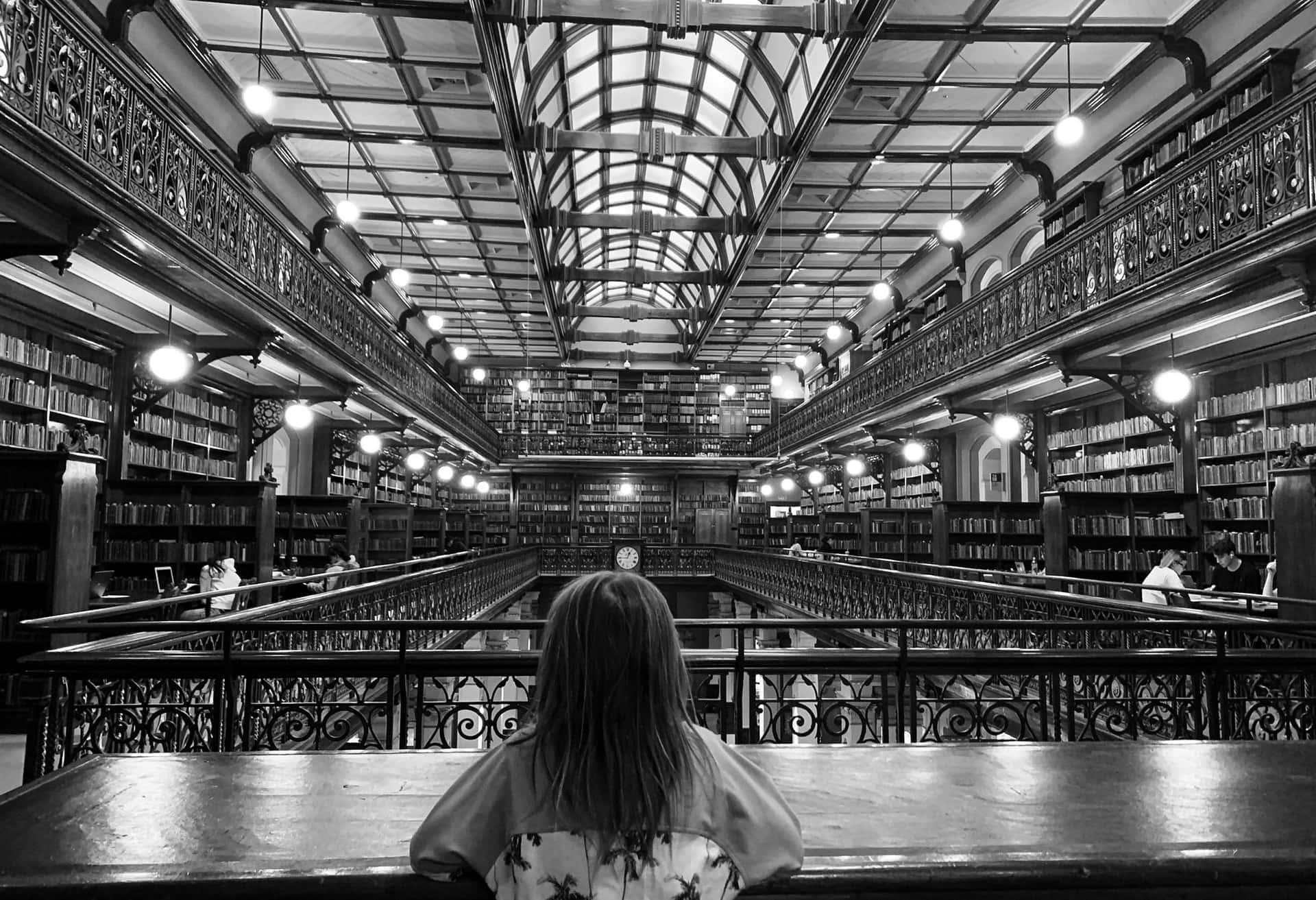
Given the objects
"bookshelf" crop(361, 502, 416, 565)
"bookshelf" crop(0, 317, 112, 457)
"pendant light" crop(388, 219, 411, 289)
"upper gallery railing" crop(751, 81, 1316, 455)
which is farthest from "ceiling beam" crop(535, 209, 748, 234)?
"bookshelf" crop(0, 317, 112, 457)

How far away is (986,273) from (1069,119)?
469 cm

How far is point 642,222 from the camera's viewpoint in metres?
11.0

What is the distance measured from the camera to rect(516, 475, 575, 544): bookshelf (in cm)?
1934

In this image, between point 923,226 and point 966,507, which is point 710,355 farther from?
point 966,507

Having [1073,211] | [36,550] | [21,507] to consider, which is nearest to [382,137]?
[21,507]

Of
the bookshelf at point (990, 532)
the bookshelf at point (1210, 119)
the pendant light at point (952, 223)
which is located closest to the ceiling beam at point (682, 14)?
the bookshelf at point (1210, 119)

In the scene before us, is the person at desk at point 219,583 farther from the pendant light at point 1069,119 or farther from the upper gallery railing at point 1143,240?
the pendant light at point 1069,119

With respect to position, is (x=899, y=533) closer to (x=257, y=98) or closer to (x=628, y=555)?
(x=628, y=555)

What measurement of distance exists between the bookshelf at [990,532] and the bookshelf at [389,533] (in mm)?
7288

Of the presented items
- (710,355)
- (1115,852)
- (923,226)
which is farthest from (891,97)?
(710,355)

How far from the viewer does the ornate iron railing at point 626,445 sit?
1841 cm

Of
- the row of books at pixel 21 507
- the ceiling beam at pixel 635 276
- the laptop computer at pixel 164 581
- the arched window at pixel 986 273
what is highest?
the ceiling beam at pixel 635 276

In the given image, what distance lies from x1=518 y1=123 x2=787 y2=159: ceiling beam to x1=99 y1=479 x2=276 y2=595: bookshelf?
464cm

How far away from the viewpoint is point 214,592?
431cm
